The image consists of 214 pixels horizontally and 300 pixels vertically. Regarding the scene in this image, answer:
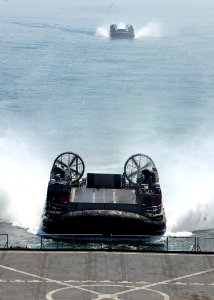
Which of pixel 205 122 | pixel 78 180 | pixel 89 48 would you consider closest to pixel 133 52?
pixel 89 48

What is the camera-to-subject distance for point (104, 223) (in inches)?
3164

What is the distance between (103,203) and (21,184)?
70.9 feet

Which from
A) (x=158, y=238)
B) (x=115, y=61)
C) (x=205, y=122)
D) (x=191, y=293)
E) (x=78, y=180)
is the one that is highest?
(x=115, y=61)

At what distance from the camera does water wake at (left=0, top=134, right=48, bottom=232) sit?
90688 mm

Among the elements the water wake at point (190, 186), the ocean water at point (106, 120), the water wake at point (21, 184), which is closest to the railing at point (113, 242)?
the ocean water at point (106, 120)

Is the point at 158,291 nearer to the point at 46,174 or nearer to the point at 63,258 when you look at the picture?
the point at 63,258

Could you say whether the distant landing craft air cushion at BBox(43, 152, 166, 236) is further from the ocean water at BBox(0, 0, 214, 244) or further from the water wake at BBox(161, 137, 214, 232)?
the water wake at BBox(161, 137, 214, 232)

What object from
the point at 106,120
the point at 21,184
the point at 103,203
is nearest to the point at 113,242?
the point at 103,203

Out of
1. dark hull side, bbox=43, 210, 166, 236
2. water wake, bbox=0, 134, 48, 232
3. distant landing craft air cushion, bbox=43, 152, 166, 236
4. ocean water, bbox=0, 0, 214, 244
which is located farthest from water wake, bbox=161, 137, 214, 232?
water wake, bbox=0, 134, 48, 232

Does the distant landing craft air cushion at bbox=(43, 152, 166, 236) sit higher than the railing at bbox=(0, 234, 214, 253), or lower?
higher

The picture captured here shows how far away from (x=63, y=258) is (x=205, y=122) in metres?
89.2

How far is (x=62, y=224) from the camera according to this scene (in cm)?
8169

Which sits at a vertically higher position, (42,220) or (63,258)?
(42,220)

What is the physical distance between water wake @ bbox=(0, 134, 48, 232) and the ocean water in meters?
0.13
